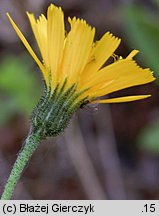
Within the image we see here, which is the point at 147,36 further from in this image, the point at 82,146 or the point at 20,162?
the point at 20,162

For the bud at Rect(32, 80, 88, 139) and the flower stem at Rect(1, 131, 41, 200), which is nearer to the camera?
the flower stem at Rect(1, 131, 41, 200)

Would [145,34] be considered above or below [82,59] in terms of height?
below

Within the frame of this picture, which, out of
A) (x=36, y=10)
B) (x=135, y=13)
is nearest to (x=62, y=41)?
(x=135, y=13)

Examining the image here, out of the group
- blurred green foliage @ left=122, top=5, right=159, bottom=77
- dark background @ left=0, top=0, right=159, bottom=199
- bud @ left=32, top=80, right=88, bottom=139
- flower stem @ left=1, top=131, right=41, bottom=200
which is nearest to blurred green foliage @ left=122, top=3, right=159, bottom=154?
blurred green foliage @ left=122, top=5, right=159, bottom=77

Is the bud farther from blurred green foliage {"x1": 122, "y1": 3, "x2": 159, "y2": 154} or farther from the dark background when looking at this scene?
the dark background

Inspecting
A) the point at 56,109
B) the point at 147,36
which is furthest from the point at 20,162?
the point at 147,36

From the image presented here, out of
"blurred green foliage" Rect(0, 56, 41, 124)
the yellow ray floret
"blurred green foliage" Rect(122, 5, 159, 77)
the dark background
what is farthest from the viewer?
the dark background
